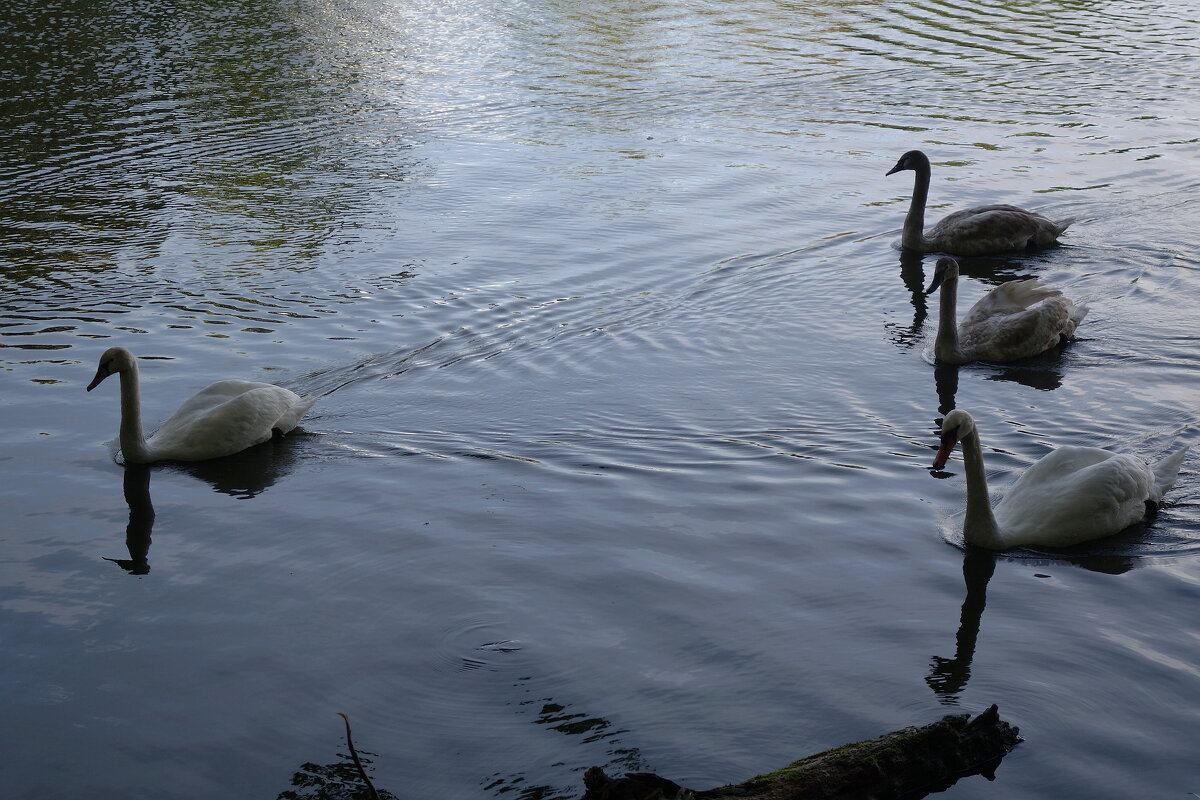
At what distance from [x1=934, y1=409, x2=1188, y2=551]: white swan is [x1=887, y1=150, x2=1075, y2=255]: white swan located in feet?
25.0

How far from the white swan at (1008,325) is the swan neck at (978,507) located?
4142 mm

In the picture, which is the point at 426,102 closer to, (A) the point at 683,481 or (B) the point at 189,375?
(B) the point at 189,375

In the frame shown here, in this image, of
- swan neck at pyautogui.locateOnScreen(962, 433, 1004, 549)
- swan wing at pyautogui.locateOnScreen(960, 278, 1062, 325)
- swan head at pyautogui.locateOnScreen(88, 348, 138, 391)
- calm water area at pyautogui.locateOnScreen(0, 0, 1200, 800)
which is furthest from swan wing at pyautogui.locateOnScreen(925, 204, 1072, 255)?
swan head at pyautogui.locateOnScreen(88, 348, 138, 391)

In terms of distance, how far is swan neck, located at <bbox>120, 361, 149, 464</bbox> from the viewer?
10.5m

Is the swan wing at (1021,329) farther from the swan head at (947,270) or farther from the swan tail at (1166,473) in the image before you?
the swan tail at (1166,473)

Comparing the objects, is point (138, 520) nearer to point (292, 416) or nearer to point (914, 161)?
point (292, 416)

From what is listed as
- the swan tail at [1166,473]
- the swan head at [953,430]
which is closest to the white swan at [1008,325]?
the swan tail at [1166,473]

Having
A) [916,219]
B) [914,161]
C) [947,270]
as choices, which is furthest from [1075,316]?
[914,161]

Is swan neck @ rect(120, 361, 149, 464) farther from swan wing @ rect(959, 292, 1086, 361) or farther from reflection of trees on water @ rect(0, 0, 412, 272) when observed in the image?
swan wing @ rect(959, 292, 1086, 361)

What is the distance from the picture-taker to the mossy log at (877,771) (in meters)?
5.24

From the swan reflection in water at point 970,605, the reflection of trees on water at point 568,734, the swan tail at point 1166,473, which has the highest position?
the swan tail at point 1166,473

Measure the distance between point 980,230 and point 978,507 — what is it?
8.33 meters

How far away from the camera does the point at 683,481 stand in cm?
1004

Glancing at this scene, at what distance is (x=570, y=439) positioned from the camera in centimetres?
1084
